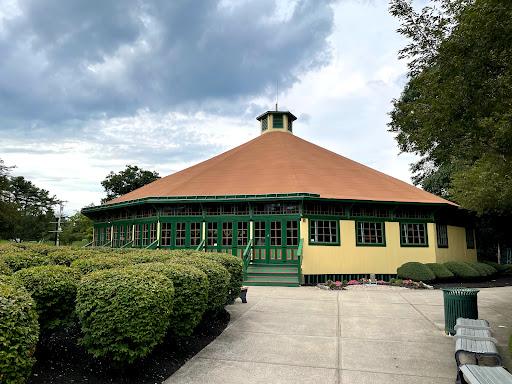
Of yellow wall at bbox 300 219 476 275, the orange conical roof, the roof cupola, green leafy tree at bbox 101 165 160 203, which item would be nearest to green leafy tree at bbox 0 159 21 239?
green leafy tree at bbox 101 165 160 203

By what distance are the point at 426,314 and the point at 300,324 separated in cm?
343

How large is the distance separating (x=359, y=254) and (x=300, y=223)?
3150 millimetres

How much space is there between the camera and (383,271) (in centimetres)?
1633

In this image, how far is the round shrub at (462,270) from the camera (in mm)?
15688

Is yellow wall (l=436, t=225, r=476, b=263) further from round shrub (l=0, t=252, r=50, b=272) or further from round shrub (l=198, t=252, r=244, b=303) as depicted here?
round shrub (l=0, t=252, r=50, b=272)

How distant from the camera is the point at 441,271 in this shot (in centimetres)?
1509

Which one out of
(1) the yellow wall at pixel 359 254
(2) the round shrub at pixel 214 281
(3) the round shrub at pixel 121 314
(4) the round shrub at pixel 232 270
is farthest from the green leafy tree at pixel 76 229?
(3) the round shrub at pixel 121 314

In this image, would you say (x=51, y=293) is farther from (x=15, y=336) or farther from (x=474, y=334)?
(x=474, y=334)

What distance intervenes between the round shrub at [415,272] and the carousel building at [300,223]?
1.26 metres

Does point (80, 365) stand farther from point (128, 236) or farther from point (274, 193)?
point (128, 236)

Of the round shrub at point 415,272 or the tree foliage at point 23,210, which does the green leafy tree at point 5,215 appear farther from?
the round shrub at point 415,272

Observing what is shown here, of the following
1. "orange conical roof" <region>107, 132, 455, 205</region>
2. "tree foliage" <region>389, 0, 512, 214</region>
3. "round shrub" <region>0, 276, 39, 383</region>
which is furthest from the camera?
"orange conical roof" <region>107, 132, 455, 205</region>

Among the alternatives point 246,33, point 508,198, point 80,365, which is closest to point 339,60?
point 246,33

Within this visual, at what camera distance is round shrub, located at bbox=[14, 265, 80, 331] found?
433cm
